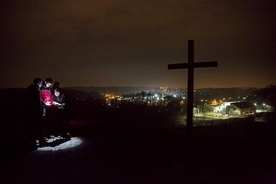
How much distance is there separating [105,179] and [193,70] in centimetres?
400

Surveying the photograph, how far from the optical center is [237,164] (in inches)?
298

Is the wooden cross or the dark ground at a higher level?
the wooden cross

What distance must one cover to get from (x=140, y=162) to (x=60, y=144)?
376 cm

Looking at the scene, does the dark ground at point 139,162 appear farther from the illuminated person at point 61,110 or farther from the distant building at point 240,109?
the distant building at point 240,109

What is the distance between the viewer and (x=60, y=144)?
9.42 meters

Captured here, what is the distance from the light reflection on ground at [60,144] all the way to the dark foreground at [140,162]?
0.14ft

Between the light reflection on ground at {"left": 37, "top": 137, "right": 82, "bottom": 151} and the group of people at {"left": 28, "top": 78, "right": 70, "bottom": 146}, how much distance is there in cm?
27

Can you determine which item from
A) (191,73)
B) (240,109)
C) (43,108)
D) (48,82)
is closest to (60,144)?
(43,108)

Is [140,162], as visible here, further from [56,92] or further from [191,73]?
[56,92]

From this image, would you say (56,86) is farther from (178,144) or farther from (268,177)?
(268,177)

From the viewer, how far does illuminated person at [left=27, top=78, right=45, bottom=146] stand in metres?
8.85

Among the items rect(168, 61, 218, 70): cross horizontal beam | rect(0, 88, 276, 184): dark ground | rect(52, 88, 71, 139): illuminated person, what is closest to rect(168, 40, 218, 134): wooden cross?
rect(168, 61, 218, 70): cross horizontal beam

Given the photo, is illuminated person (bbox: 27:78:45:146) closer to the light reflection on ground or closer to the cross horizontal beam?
the light reflection on ground

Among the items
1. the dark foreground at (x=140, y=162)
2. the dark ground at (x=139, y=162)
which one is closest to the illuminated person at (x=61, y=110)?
the dark foreground at (x=140, y=162)
